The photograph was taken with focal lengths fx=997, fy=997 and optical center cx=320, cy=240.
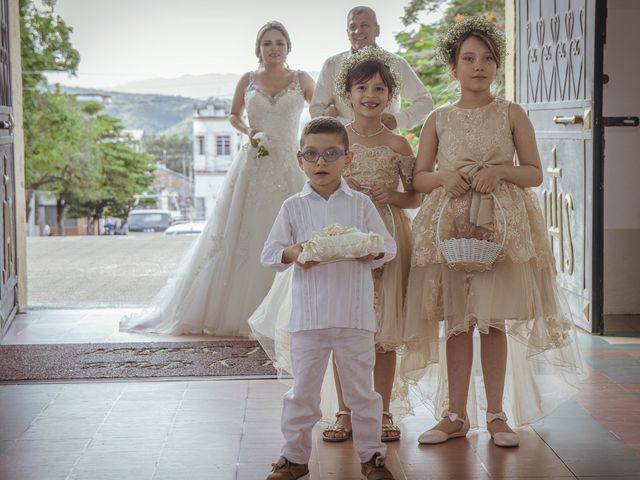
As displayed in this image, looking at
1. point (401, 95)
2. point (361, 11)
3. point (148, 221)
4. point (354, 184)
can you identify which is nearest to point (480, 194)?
point (354, 184)

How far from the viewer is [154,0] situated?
1886 cm

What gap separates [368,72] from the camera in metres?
3.45

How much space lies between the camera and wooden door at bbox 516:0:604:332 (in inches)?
217

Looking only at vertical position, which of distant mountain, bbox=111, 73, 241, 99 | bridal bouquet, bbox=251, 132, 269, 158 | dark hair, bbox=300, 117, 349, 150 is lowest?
dark hair, bbox=300, 117, 349, 150

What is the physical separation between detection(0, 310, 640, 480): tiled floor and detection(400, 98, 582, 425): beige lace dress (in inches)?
11.7

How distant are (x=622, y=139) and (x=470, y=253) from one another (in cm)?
320

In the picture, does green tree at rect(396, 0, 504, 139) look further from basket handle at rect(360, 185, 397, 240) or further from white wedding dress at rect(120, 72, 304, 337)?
basket handle at rect(360, 185, 397, 240)

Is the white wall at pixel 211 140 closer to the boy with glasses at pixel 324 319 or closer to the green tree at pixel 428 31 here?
the green tree at pixel 428 31

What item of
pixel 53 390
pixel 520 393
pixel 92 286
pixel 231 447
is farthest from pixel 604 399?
pixel 92 286

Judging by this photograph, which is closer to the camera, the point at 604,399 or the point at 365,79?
the point at 365,79

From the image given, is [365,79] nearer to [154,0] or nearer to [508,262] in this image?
[508,262]

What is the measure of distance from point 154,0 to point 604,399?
53.1 feet

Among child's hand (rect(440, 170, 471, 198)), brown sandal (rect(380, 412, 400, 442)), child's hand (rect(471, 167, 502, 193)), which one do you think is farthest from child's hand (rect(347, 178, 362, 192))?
brown sandal (rect(380, 412, 400, 442))

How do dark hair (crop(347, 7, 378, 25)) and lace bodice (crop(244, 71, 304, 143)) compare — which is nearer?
dark hair (crop(347, 7, 378, 25))
